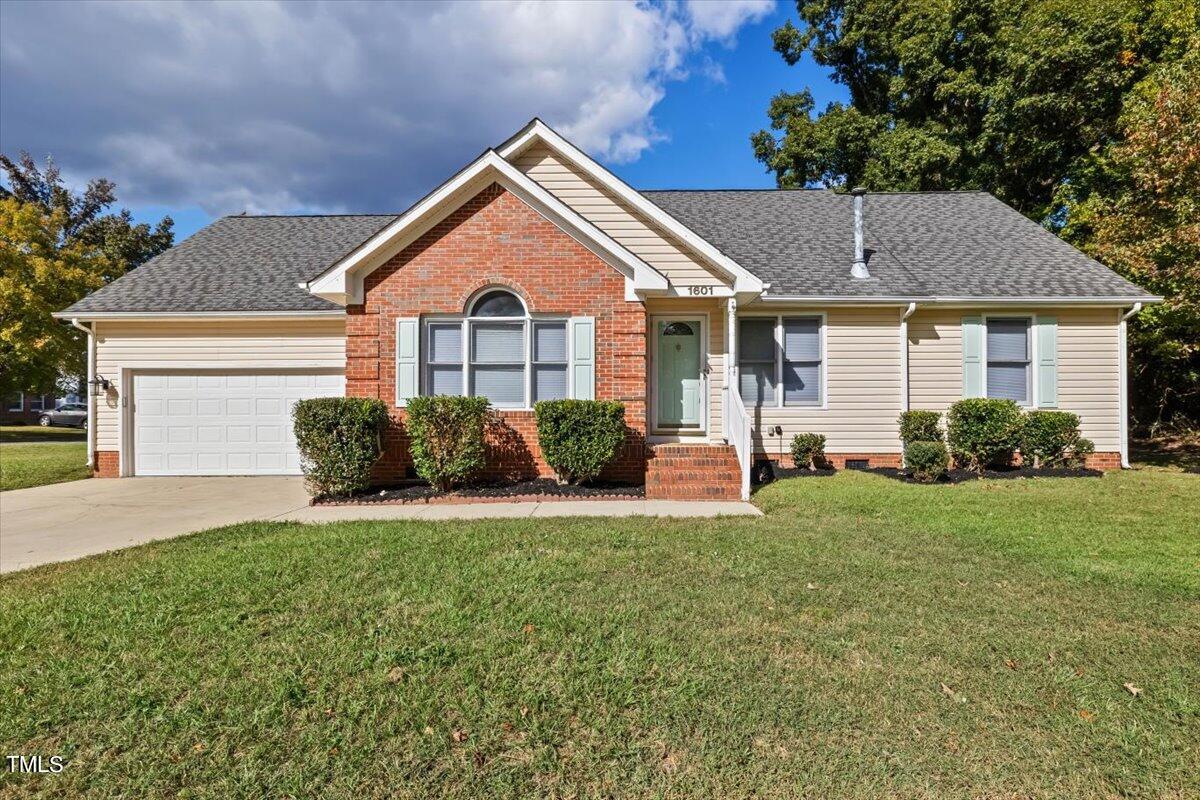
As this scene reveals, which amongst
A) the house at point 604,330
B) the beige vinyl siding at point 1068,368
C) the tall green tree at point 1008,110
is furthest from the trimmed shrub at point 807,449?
the tall green tree at point 1008,110

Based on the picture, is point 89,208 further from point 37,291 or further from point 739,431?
point 739,431

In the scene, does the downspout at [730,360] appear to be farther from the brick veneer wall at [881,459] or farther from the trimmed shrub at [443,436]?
the trimmed shrub at [443,436]

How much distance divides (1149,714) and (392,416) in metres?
8.76

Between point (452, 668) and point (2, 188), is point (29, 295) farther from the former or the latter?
point (452, 668)

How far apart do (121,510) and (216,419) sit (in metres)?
3.61

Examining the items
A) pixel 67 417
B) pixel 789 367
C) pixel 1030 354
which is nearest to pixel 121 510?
pixel 789 367

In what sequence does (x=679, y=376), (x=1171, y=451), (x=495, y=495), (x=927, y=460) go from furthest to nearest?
(x=1171, y=451) < (x=679, y=376) < (x=927, y=460) < (x=495, y=495)

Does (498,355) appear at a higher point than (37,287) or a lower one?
lower

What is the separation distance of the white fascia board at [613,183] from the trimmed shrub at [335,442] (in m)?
5.03

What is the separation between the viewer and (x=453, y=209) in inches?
352

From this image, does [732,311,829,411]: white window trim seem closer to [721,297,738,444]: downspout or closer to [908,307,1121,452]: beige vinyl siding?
[721,297,738,444]: downspout

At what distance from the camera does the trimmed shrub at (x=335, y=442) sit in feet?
26.5

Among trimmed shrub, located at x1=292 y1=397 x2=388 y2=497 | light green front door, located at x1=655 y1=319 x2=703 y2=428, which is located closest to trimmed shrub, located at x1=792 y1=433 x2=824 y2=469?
light green front door, located at x1=655 y1=319 x2=703 y2=428

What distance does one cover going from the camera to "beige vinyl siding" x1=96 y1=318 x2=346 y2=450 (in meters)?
11.0
